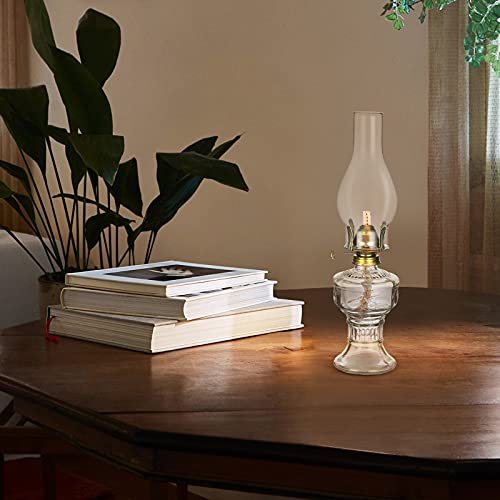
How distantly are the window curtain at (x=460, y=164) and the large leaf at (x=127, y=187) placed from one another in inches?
25.9

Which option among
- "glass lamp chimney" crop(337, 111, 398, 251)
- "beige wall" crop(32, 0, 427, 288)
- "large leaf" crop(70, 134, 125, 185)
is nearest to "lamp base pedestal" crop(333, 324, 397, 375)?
"glass lamp chimney" crop(337, 111, 398, 251)

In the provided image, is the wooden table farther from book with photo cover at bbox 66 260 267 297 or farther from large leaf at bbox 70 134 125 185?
large leaf at bbox 70 134 125 185

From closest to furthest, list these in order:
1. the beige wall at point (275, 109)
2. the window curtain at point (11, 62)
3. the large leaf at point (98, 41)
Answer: the large leaf at point (98, 41) < the beige wall at point (275, 109) < the window curtain at point (11, 62)

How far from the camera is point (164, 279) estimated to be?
135cm

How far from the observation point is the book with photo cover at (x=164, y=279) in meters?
1.30

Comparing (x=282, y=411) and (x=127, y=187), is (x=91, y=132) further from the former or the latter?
(x=282, y=411)

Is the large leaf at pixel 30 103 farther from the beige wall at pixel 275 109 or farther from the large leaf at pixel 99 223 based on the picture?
the beige wall at pixel 275 109

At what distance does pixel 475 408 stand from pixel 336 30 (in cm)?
150

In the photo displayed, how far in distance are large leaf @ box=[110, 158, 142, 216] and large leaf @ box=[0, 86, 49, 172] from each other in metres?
0.16

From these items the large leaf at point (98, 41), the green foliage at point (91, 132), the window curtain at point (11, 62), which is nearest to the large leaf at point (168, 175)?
the green foliage at point (91, 132)

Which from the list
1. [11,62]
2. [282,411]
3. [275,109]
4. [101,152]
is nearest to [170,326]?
[282,411]

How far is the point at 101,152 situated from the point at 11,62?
173 cm

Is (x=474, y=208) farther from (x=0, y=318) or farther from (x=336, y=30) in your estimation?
(x=0, y=318)

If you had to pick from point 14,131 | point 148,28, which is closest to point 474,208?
point 14,131
